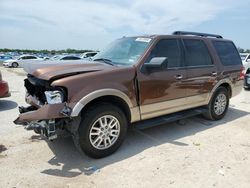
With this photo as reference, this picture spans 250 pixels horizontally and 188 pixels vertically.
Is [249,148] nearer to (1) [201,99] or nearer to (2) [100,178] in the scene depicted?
(1) [201,99]

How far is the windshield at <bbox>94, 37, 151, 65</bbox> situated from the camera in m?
4.20

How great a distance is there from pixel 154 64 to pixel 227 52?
115 inches

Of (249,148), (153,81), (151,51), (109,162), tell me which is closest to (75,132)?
(109,162)

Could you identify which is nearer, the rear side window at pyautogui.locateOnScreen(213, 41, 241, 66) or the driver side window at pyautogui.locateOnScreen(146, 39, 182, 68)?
the driver side window at pyautogui.locateOnScreen(146, 39, 182, 68)

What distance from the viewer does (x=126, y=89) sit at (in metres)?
3.80

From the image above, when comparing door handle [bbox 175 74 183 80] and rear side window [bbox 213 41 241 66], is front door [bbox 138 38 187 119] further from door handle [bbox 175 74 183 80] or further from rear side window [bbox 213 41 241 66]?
rear side window [bbox 213 41 241 66]

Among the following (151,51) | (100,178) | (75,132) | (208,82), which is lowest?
(100,178)

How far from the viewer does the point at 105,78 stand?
3594 millimetres

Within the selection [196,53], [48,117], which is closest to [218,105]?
[196,53]

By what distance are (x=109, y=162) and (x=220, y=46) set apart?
392 cm

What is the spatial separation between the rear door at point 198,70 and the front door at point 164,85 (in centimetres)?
20

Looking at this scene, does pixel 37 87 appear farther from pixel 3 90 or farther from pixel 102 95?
pixel 3 90

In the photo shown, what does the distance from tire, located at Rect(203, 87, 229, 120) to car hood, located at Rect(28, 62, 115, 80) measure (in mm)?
2873

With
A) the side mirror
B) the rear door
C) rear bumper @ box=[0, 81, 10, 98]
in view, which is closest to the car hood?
the side mirror
